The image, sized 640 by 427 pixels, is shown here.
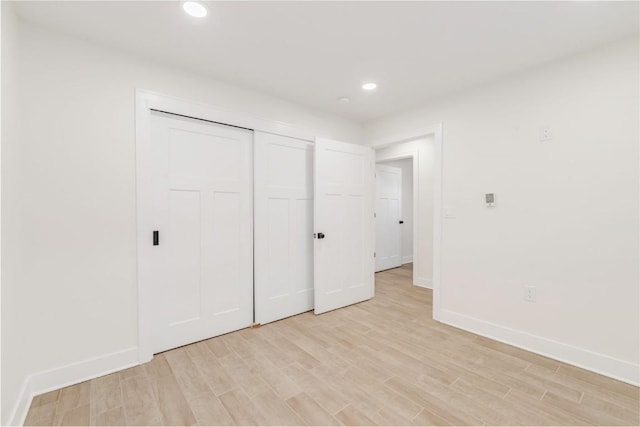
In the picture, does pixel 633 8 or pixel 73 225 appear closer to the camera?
pixel 633 8

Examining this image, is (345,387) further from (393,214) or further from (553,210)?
(393,214)

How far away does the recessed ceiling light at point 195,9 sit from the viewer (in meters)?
1.66

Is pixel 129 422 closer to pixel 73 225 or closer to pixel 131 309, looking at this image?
pixel 131 309

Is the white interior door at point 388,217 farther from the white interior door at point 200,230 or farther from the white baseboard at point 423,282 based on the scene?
the white interior door at point 200,230

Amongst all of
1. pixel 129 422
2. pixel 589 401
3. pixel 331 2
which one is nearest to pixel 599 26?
pixel 331 2

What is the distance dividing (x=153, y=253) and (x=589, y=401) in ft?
10.6

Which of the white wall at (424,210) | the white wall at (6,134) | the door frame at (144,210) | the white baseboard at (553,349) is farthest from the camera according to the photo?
the white wall at (424,210)

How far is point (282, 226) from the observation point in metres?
3.07

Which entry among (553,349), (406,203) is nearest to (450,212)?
(553,349)

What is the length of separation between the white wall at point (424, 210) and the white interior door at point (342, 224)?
1.18 meters

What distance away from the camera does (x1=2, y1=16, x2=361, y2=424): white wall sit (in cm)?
178

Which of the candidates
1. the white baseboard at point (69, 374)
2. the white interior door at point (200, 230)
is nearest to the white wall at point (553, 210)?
the white interior door at point (200, 230)

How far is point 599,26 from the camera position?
1.85 metres

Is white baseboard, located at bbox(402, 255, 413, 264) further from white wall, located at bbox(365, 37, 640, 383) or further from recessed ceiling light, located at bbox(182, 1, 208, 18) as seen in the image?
recessed ceiling light, located at bbox(182, 1, 208, 18)
